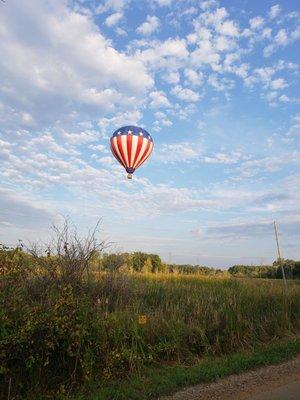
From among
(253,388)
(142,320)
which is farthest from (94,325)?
(253,388)

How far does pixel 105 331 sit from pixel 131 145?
10.5m

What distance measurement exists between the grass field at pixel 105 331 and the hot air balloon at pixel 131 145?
568cm

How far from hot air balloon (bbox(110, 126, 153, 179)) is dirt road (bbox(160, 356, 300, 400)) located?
10768mm

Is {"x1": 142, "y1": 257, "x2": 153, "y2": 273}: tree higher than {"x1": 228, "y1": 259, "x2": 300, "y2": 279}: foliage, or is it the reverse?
{"x1": 228, "y1": 259, "x2": 300, "y2": 279}: foliage

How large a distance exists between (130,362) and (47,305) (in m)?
1.90

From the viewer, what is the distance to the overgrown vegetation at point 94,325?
22.4ft

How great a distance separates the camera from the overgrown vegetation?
269 inches

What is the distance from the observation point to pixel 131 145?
57.6 ft

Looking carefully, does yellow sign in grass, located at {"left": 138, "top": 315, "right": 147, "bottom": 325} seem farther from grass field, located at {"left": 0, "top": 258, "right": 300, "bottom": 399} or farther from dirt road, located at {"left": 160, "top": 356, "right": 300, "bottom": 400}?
dirt road, located at {"left": 160, "top": 356, "right": 300, "bottom": 400}

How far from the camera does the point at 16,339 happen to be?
6434mm

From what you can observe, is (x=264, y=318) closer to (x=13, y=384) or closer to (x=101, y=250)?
(x=101, y=250)

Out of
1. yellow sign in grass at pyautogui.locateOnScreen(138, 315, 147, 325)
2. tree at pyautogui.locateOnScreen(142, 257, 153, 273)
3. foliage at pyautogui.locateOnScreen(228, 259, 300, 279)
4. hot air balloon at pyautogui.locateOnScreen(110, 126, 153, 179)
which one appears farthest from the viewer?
foliage at pyautogui.locateOnScreen(228, 259, 300, 279)

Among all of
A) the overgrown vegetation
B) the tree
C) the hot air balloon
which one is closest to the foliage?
the tree

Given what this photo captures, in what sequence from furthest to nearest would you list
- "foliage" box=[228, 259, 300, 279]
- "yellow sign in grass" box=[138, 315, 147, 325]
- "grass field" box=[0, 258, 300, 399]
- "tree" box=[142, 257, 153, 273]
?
"foliage" box=[228, 259, 300, 279]
"tree" box=[142, 257, 153, 273]
"yellow sign in grass" box=[138, 315, 147, 325]
"grass field" box=[0, 258, 300, 399]
